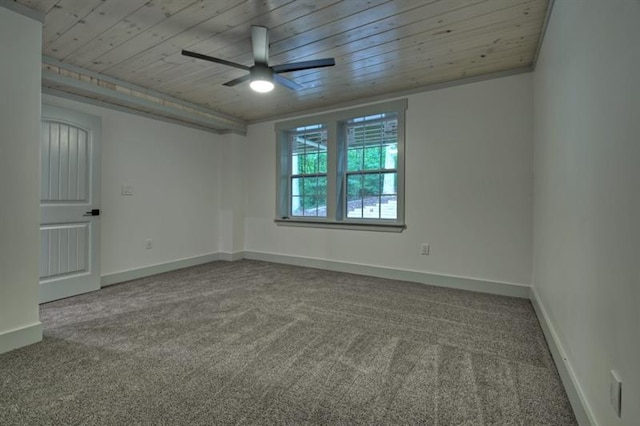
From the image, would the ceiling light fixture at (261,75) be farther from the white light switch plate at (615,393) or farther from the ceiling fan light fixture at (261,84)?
the white light switch plate at (615,393)

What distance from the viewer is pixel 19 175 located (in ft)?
7.19

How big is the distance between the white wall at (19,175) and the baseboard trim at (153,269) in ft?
5.44

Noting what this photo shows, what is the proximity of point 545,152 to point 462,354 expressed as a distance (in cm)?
172

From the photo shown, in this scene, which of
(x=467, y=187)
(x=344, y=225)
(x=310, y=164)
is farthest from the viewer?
(x=310, y=164)

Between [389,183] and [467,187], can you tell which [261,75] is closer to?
[389,183]

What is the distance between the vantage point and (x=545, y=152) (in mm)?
2549

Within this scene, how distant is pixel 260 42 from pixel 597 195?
2.36 metres

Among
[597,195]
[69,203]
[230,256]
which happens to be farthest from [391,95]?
[69,203]

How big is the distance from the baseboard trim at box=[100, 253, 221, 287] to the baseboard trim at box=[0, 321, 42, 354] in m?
1.59

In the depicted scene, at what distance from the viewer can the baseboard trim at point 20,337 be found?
6.93 feet

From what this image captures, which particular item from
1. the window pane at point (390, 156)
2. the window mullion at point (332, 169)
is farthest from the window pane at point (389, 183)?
the window mullion at point (332, 169)

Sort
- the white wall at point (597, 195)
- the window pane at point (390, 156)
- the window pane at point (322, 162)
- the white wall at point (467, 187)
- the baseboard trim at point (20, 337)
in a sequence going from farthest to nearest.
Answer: the window pane at point (322, 162), the window pane at point (390, 156), the white wall at point (467, 187), the baseboard trim at point (20, 337), the white wall at point (597, 195)

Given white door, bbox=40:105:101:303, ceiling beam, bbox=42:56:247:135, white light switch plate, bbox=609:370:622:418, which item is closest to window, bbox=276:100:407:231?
ceiling beam, bbox=42:56:247:135

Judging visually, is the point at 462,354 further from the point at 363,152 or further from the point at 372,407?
the point at 363,152
